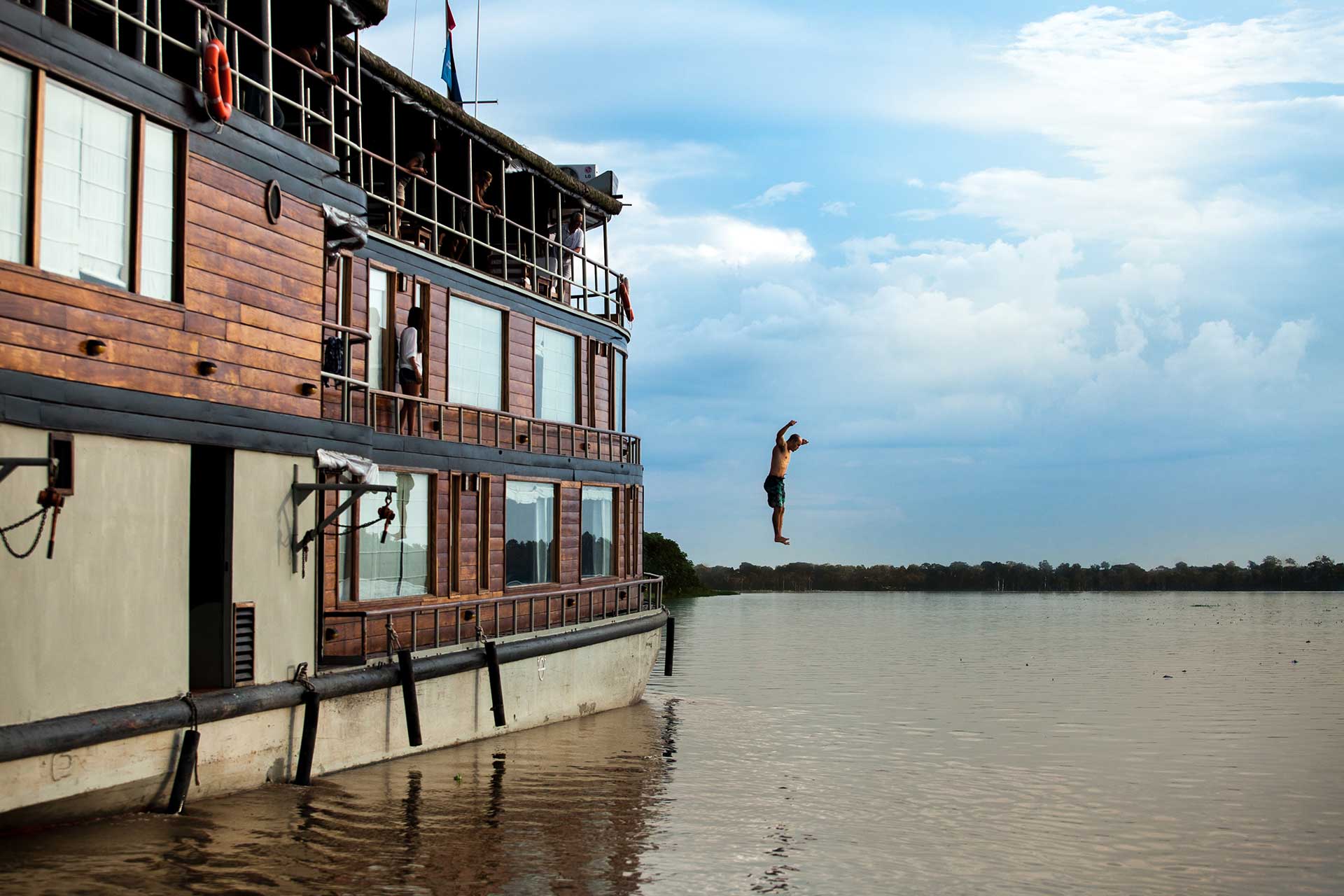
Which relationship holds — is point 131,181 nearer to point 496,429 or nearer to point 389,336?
point 389,336

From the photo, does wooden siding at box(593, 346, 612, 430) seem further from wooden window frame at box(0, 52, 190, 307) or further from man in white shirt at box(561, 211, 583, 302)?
wooden window frame at box(0, 52, 190, 307)

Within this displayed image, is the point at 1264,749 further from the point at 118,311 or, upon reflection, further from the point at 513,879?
the point at 118,311

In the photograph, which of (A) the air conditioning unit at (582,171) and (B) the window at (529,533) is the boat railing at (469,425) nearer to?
(B) the window at (529,533)

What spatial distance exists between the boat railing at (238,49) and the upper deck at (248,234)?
0.05 m

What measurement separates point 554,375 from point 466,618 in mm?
5371

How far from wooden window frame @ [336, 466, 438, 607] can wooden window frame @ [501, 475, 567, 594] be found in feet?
5.40

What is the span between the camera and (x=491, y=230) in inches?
939

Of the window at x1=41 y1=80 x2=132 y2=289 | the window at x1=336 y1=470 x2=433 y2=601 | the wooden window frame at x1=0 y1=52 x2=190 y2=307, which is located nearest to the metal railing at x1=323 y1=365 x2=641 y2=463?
the window at x1=336 y1=470 x2=433 y2=601

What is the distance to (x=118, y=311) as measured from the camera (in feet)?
36.3

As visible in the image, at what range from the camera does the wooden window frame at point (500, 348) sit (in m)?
18.5

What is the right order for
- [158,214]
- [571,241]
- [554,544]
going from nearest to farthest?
[158,214], [554,544], [571,241]

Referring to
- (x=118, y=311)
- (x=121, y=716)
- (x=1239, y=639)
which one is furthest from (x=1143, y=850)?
(x=1239, y=639)

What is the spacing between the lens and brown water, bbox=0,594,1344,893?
1102 cm

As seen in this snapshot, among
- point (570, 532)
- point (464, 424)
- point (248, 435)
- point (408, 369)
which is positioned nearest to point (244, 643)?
point (248, 435)
